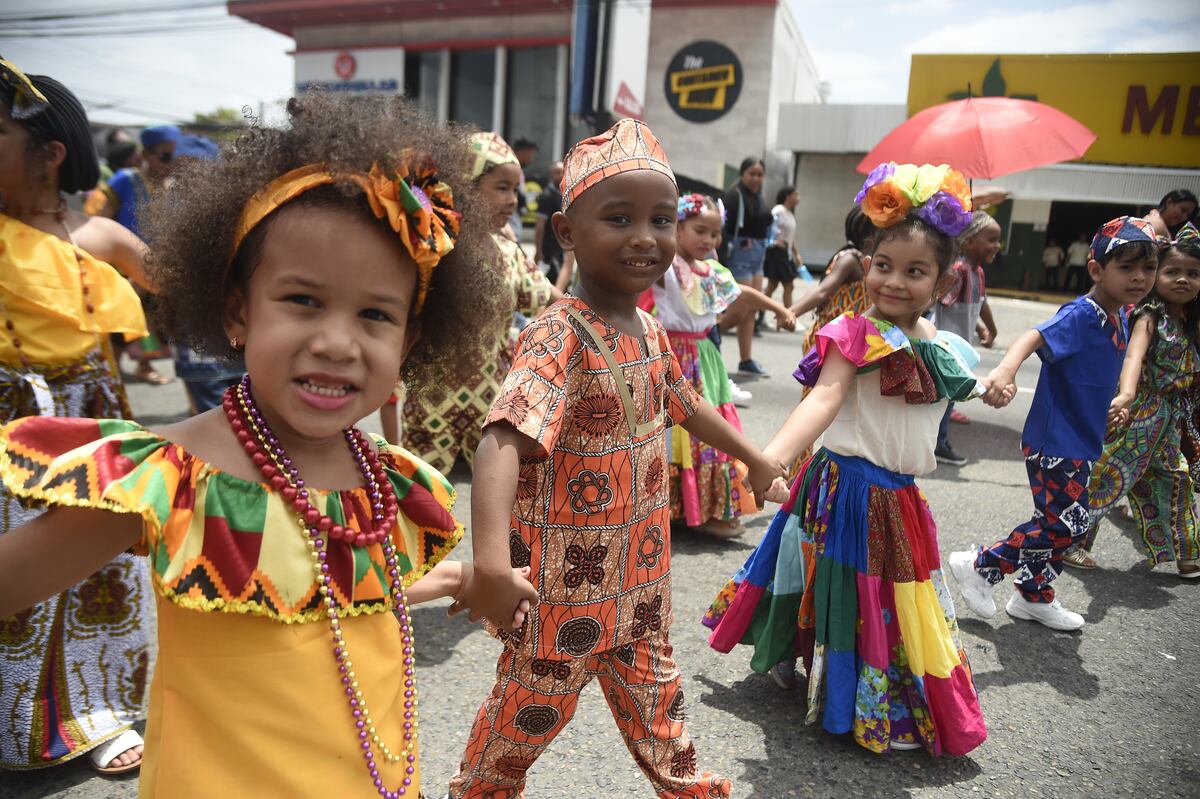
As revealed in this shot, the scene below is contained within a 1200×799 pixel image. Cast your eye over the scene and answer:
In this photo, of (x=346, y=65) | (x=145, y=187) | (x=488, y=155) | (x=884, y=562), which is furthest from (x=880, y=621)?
(x=346, y=65)

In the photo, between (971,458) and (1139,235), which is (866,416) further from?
(971,458)

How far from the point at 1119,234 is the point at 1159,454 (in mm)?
1523

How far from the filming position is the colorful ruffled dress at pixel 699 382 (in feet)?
15.4

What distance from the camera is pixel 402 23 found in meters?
26.5

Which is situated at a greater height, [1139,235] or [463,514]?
[1139,235]

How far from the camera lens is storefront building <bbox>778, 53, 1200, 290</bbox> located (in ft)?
61.2

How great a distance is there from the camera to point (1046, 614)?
3855 mm

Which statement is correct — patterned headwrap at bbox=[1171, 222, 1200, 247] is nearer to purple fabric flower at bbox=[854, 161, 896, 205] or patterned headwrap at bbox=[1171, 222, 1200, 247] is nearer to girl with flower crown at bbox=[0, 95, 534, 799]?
purple fabric flower at bbox=[854, 161, 896, 205]

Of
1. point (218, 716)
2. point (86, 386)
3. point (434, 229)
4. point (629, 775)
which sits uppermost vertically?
point (434, 229)

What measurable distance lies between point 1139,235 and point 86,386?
4.28 m

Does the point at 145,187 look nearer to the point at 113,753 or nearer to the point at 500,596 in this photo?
the point at 113,753

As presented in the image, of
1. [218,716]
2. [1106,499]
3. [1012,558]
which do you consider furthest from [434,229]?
[1106,499]

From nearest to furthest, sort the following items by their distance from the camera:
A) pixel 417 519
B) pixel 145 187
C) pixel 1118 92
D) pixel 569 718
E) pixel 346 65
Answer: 1. pixel 417 519
2. pixel 569 718
3. pixel 145 187
4. pixel 1118 92
5. pixel 346 65

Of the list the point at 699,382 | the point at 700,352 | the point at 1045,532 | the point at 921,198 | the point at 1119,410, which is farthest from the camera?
the point at 700,352
